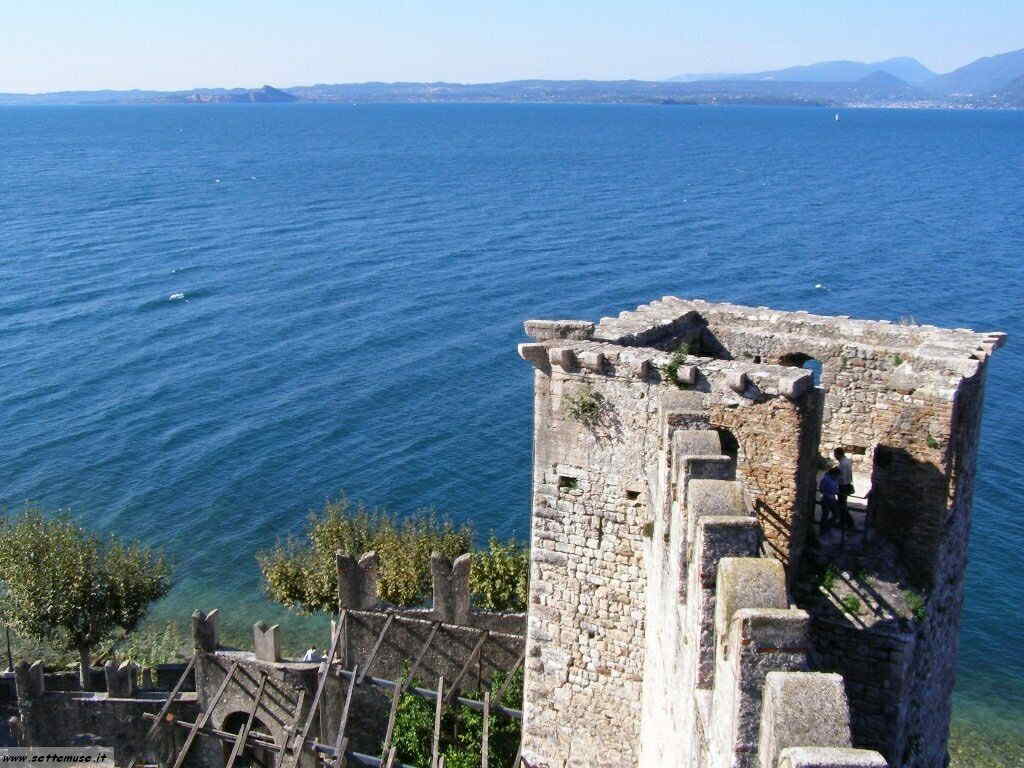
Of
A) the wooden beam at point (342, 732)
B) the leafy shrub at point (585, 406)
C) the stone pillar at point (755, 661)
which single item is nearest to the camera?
the stone pillar at point (755, 661)

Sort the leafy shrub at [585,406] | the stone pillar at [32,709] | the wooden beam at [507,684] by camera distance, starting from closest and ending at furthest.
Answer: the leafy shrub at [585,406], the wooden beam at [507,684], the stone pillar at [32,709]

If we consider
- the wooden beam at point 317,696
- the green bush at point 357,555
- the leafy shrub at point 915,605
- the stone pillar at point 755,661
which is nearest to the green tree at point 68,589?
the green bush at point 357,555

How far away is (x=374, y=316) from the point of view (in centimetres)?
6850

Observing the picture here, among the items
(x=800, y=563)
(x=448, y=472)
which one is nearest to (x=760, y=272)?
(x=448, y=472)

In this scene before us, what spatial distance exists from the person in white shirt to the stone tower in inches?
14.7

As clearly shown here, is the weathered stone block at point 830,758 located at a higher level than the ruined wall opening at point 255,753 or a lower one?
higher

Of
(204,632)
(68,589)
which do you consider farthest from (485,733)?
(68,589)

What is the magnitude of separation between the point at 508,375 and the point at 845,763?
51.7 metres

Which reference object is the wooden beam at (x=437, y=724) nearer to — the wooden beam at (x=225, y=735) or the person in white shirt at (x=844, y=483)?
the wooden beam at (x=225, y=735)

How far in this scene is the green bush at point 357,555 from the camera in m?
30.8

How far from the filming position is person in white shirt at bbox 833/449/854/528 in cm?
1423

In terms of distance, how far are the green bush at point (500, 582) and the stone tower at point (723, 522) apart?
41.4 feet

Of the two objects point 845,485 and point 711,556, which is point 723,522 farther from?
point 845,485

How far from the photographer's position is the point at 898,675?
40.9 ft
